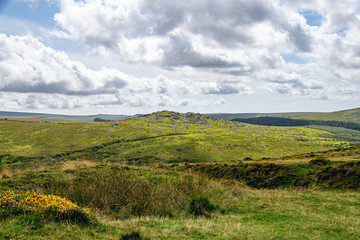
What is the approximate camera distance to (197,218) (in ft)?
39.4

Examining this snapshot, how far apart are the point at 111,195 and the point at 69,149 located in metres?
122

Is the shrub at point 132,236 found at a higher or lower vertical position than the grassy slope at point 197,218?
higher

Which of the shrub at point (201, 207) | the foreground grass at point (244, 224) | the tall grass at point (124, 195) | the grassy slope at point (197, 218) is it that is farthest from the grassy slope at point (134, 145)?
the foreground grass at point (244, 224)

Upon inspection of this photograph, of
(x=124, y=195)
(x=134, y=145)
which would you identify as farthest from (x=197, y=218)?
(x=134, y=145)

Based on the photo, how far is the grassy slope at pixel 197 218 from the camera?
8.53 m

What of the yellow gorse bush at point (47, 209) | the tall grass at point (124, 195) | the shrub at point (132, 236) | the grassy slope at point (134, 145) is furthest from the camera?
the grassy slope at point (134, 145)

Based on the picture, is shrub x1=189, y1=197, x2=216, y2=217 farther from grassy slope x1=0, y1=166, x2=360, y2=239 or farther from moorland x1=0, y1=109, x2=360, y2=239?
grassy slope x1=0, y1=166, x2=360, y2=239

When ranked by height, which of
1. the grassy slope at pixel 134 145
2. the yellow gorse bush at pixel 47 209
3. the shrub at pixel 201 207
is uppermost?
the yellow gorse bush at pixel 47 209

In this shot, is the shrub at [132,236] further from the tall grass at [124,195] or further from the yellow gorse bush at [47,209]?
the tall grass at [124,195]

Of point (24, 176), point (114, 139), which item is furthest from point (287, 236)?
point (114, 139)

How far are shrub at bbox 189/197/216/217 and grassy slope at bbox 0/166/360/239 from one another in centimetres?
36

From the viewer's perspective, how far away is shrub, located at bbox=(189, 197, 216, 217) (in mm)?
12789

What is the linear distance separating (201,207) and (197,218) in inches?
46.5

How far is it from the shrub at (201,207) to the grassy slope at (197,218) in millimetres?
358
